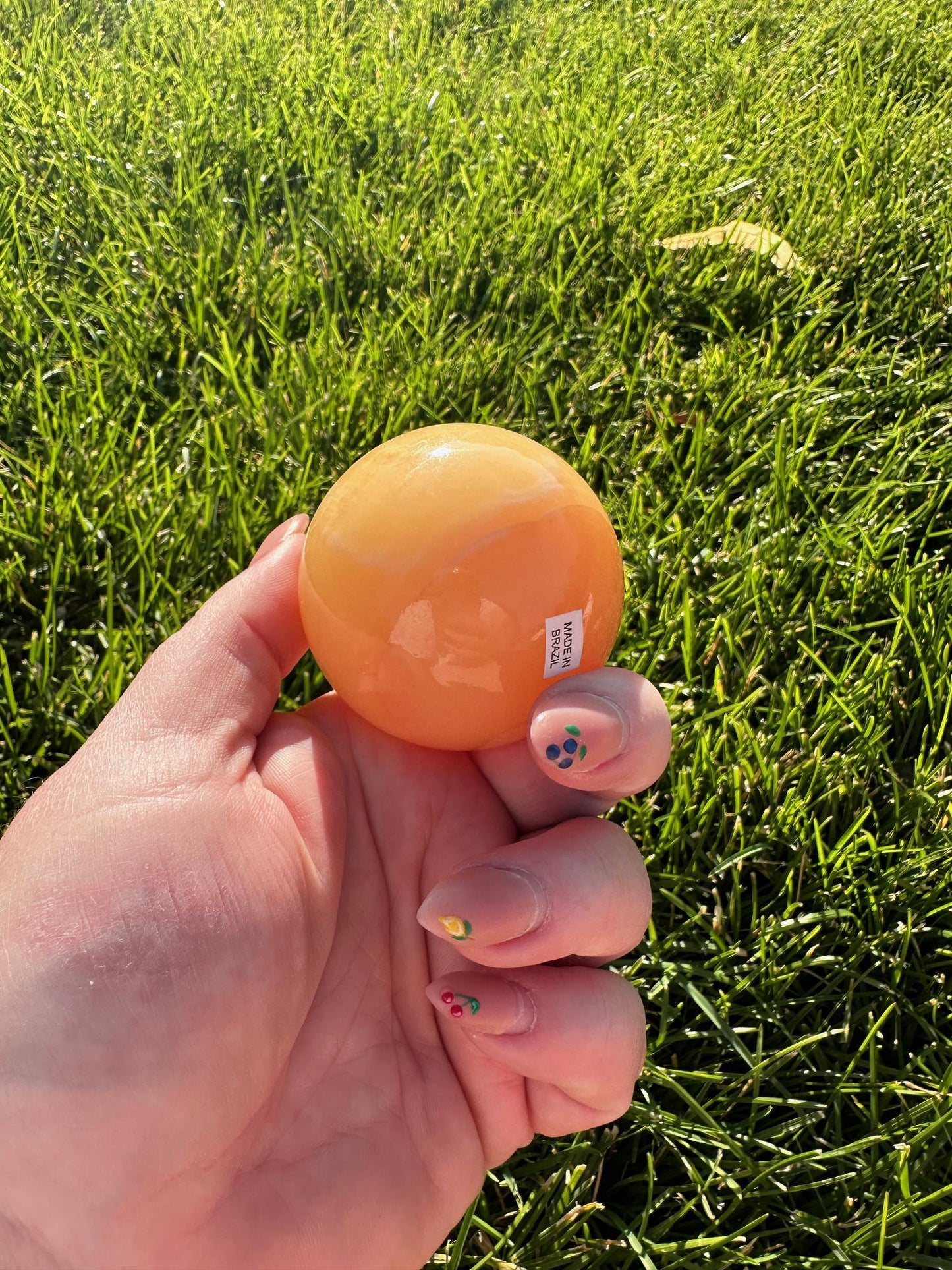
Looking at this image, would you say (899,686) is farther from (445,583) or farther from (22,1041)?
(22,1041)

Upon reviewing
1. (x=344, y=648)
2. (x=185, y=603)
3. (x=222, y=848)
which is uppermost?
(x=344, y=648)

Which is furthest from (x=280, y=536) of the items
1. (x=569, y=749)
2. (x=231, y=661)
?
(x=569, y=749)

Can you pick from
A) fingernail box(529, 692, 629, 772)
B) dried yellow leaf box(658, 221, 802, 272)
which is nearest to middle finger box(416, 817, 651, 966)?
fingernail box(529, 692, 629, 772)

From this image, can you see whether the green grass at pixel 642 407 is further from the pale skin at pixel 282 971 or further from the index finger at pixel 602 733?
the index finger at pixel 602 733

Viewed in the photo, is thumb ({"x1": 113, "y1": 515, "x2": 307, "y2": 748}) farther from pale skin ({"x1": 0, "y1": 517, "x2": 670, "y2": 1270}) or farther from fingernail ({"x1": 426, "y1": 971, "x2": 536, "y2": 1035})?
fingernail ({"x1": 426, "y1": 971, "x2": 536, "y2": 1035})

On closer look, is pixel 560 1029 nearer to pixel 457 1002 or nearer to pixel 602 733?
pixel 457 1002

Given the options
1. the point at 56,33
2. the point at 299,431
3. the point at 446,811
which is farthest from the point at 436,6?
the point at 446,811
